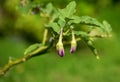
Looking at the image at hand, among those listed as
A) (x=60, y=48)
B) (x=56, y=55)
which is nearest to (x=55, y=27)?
(x=60, y=48)

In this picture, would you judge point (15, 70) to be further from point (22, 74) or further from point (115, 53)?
point (115, 53)

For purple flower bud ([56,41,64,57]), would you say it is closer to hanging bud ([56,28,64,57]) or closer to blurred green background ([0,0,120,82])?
hanging bud ([56,28,64,57])

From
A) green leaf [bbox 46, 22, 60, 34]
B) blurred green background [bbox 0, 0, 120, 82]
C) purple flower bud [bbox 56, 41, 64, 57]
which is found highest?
blurred green background [bbox 0, 0, 120, 82]

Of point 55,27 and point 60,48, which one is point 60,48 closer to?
point 60,48

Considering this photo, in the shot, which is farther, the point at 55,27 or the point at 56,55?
the point at 56,55

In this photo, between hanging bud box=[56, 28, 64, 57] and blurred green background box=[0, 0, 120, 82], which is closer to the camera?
hanging bud box=[56, 28, 64, 57]

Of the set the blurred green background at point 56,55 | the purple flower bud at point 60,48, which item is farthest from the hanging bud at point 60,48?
the blurred green background at point 56,55

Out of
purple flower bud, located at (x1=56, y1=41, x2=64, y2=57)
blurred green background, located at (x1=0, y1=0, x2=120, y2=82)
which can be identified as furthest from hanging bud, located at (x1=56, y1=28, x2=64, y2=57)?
blurred green background, located at (x1=0, y1=0, x2=120, y2=82)

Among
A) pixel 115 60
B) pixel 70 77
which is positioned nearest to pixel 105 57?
pixel 115 60
